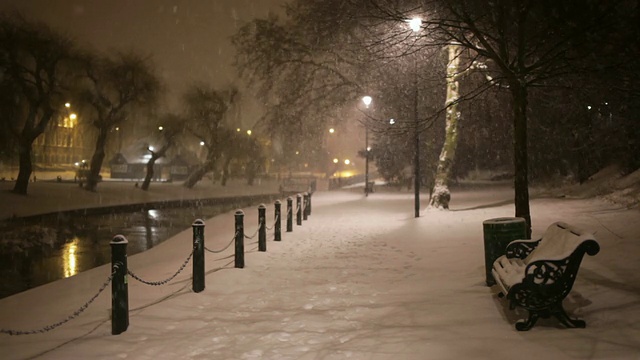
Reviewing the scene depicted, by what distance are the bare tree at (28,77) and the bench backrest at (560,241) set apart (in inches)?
1350

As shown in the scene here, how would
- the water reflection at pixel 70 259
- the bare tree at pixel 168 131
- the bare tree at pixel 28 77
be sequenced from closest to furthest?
the water reflection at pixel 70 259 → the bare tree at pixel 28 77 → the bare tree at pixel 168 131

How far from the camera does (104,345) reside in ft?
20.2

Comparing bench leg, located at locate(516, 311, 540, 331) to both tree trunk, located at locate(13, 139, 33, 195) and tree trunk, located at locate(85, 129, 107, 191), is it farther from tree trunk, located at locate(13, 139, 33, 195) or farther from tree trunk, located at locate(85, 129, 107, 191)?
tree trunk, located at locate(85, 129, 107, 191)

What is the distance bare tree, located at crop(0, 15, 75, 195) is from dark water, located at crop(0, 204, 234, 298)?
759 centimetres

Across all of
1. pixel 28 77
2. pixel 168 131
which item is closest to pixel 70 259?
pixel 28 77

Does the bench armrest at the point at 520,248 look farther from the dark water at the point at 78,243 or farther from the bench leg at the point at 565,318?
the dark water at the point at 78,243

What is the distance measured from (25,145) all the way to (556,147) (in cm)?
3326

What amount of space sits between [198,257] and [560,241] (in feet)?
17.2

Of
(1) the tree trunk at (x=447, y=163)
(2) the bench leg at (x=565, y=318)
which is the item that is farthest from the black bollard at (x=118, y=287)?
(1) the tree trunk at (x=447, y=163)

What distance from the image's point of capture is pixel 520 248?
750 centimetres

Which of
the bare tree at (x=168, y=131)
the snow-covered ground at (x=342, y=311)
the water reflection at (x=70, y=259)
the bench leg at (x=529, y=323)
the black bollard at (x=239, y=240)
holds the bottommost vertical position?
the water reflection at (x=70, y=259)

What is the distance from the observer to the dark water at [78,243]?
580 inches

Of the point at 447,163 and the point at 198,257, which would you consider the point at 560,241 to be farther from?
the point at 447,163

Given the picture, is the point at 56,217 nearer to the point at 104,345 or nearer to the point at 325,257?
the point at 325,257
